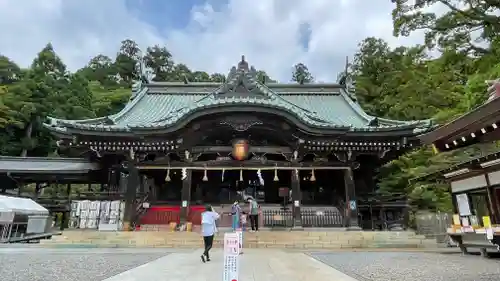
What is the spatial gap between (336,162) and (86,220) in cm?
1075

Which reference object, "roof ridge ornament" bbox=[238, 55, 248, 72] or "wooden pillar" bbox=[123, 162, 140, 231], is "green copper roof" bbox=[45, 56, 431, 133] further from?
"wooden pillar" bbox=[123, 162, 140, 231]

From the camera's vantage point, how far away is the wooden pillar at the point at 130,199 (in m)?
12.9

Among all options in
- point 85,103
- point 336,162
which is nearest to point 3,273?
point 336,162

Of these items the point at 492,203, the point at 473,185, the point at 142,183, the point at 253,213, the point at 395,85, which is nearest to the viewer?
the point at 492,203

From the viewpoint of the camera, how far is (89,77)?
48812 mm

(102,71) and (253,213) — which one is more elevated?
(102,71)

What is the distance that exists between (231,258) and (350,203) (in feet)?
34.6

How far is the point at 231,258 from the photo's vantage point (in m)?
3.47

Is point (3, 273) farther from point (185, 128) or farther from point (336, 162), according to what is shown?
point (336, 162)

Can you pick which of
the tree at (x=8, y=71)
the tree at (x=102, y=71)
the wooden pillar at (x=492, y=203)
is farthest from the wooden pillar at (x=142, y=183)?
the tree at (x=102, y=71)

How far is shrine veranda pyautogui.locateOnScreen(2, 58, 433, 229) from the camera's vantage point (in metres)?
12.9

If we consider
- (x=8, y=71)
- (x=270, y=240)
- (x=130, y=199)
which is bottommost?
(x=270, y=240)

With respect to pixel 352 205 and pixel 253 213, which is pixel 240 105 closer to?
pixel 253 213

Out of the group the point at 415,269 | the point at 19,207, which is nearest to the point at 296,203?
the point at 415,269
